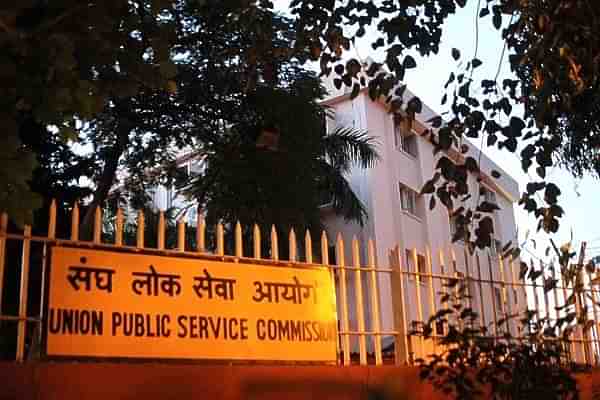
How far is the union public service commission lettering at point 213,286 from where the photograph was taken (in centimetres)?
477

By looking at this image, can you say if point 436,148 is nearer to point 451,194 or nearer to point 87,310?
point 451,194

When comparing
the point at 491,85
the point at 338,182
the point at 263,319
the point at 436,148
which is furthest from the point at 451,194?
the point at 338,182

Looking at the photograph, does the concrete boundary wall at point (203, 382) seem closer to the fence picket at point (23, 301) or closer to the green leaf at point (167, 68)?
the fence picket at point (23, 301)

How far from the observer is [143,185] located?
15.3m

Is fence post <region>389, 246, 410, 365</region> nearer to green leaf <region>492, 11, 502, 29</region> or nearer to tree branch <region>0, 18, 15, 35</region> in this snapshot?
green leaf <region>492, 11, 502, 29</region>

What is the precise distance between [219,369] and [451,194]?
6.05ft

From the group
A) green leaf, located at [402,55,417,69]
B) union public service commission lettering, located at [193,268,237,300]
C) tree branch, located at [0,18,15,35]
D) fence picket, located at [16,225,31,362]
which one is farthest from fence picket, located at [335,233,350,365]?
tree branch, located at [0,18,15,35]

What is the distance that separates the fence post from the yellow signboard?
60 centimetres

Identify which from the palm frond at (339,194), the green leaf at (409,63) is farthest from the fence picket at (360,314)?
the palm frond at (339,194)

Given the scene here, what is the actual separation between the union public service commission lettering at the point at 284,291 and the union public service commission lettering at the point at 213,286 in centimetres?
18

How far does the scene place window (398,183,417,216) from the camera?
20.0 meters

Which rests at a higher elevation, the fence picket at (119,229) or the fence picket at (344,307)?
the fence picket at (119,229)

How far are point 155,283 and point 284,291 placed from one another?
0.89 m

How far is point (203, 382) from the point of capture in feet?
14.9
